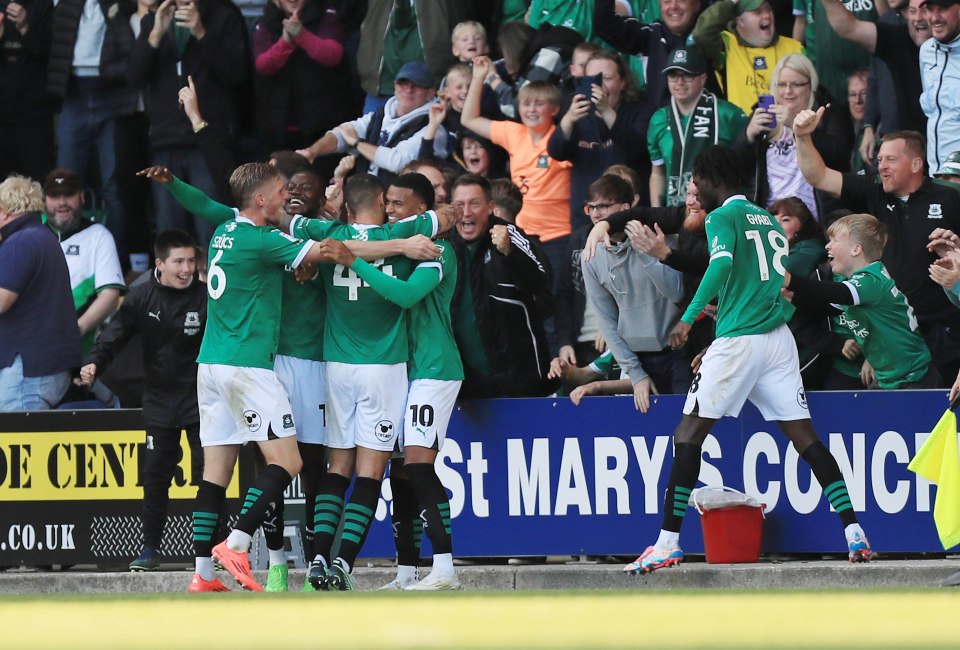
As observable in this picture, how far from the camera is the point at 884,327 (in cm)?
1103

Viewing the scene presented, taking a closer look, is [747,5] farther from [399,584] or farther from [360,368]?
[399,584]

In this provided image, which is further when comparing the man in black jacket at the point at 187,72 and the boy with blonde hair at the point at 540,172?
the man in black jacket at the point at 187,72

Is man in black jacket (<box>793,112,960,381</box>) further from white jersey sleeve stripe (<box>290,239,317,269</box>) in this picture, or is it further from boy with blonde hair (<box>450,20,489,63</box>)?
boy with blonde hair (<box>450,20,489,63</box>)

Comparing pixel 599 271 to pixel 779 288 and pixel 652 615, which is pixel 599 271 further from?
pixel 652 615

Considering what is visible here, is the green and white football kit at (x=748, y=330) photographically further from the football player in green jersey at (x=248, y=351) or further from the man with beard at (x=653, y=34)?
the man with beard at (x=653, y=34)

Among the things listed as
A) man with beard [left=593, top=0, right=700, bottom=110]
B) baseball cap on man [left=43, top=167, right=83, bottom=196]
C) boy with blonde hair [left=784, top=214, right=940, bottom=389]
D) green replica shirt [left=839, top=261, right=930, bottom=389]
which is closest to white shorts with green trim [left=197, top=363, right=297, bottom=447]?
A: boy with blonde hair [left=784, top=214, right=940, bottom=389]

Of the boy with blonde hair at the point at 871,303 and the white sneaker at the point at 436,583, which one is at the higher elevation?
the boy with blonde hair at the point at 871,303

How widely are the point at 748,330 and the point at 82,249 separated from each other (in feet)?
21.1

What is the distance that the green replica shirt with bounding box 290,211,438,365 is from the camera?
33.7ft

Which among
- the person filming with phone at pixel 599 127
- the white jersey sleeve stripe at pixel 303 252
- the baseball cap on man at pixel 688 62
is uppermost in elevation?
the baseball cap on man at pixel 688 62

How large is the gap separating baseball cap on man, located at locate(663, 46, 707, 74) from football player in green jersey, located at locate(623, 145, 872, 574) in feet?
9.59

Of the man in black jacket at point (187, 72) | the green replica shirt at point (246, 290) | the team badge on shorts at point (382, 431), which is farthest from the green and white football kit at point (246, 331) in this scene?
the man in black jacket at point (187, 72)

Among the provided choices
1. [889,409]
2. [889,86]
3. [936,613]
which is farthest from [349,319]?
[889,86]

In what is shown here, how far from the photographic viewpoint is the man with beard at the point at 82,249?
14.4m
